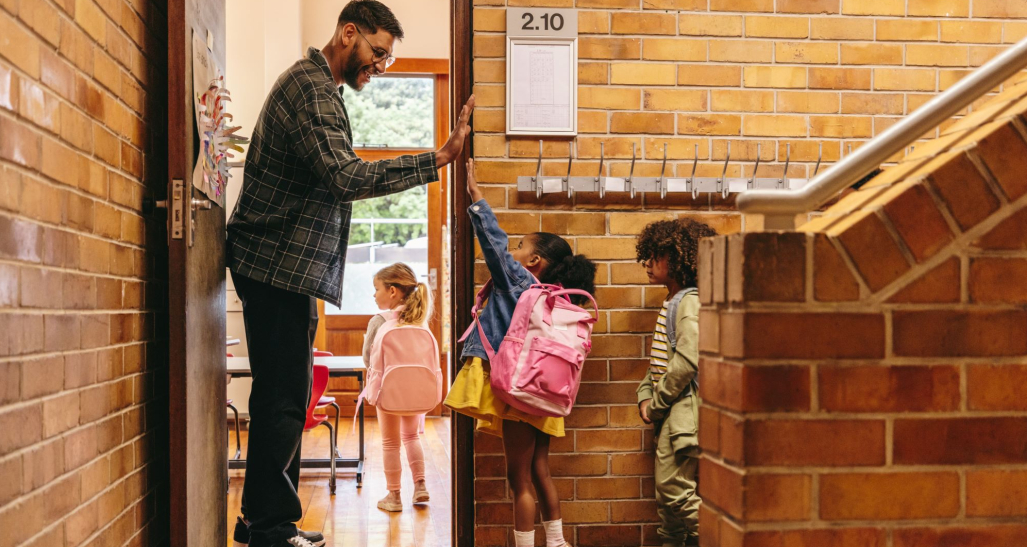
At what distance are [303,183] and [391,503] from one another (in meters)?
1.97

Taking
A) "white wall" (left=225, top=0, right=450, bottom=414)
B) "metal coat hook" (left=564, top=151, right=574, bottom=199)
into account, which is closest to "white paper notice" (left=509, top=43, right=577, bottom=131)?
"metal coat hook" (left=564, top=151, right=574, bottom=199)

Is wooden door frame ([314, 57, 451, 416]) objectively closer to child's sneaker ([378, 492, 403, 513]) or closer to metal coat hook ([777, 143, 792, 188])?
child's sneaker ([378, 492, 403, 513])

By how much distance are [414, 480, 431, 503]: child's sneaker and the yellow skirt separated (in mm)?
1450

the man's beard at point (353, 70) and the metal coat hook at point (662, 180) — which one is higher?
the man's beard at point (353, 70)

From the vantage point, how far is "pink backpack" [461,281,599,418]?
2.52 metres

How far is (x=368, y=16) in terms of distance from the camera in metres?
2.48

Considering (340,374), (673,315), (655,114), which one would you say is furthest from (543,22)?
(340,374)

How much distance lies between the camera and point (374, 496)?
414cm

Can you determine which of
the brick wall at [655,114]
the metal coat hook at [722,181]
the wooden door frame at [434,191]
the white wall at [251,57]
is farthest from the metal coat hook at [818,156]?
the wooden door frame at [434,191]

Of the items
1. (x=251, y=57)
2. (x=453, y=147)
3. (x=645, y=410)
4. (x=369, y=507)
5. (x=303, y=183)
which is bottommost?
(x=369, y=507)

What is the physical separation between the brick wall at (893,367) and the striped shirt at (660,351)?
5.03 feet

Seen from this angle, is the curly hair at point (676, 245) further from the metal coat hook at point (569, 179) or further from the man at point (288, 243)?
the man at point (288, 243)

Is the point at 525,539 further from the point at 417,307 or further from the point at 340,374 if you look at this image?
the point at 340,374

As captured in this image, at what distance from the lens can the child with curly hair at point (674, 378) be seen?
8.39ft
